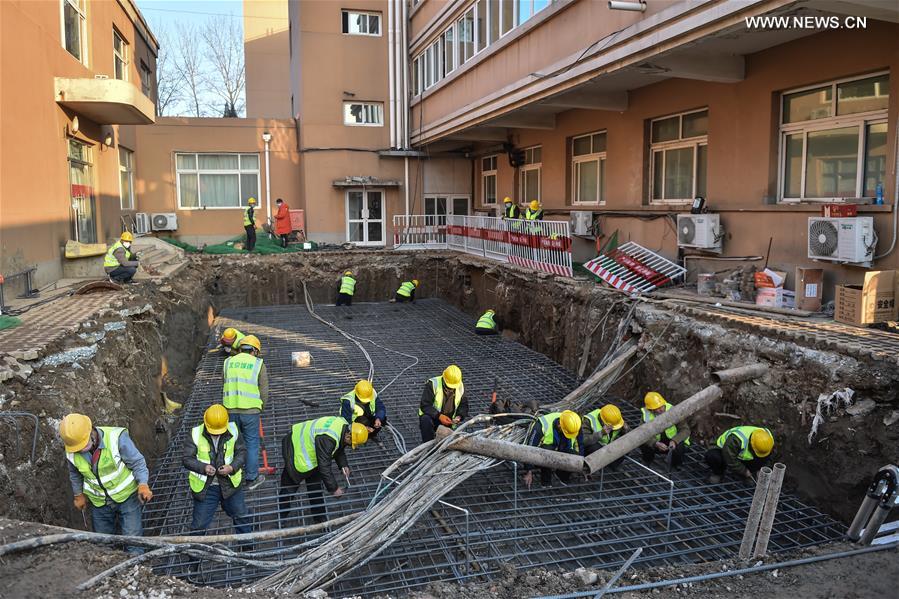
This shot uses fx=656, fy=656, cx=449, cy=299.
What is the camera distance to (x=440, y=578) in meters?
5.72

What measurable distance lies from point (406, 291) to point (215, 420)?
12.9m

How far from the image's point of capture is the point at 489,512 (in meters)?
6.63

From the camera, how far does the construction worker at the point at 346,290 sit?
18.3 meters

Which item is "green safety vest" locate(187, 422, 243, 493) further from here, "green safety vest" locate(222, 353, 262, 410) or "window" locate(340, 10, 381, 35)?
"window" locate(340, 10, 381, 35)

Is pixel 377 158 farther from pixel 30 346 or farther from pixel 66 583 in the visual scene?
pixel 66 583

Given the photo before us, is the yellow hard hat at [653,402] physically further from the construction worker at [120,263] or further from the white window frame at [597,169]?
the construction worker at [120,263]

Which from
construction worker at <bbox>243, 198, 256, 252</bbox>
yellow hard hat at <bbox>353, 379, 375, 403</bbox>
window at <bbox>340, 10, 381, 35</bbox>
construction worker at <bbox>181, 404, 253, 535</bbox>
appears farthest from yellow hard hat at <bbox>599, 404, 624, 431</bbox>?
window at <bbox>340, 10, 381, 35</bbox>

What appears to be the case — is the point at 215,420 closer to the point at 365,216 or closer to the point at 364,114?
the point at 365,216

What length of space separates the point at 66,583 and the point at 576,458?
163 inches

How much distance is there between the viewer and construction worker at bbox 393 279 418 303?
18781mm

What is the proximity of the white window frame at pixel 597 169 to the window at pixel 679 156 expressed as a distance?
5.82ft

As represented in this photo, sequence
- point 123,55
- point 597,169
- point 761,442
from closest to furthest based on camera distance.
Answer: point 761,442 → point 597,169 → point 123,55

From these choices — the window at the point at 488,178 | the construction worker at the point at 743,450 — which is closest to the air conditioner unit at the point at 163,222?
the window at the point at 488,178

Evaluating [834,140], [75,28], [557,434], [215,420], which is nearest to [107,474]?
[215,420]
